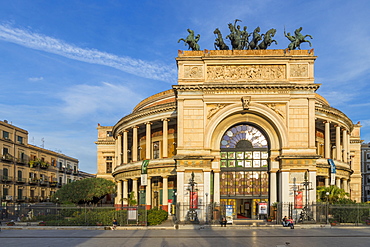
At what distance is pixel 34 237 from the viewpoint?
32.4 m

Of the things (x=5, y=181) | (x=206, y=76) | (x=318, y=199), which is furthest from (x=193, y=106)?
(x=5, y=181)

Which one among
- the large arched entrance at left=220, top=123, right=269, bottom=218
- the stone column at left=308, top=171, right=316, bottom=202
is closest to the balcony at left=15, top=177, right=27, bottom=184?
the large arched entrance at left=220, top=123, right=269, bottom=218

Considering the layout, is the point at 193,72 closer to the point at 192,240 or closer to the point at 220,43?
the point at 220,43

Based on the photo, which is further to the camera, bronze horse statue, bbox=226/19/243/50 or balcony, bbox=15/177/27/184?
balcony, bbox=15/177/27/184

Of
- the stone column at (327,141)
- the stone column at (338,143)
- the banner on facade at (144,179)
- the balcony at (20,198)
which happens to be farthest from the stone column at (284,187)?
the balcony at (20,198)

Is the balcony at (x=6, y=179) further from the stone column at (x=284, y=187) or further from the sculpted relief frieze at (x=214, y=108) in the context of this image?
the stone column at (x=284, y=187)

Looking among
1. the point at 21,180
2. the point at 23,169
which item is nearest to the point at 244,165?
the point at 21,180

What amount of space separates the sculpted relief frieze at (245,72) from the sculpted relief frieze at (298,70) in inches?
38.5

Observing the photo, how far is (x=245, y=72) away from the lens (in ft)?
158

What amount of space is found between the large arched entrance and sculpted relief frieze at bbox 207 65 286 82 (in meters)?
5.61

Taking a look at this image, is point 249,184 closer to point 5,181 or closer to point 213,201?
point 213,201

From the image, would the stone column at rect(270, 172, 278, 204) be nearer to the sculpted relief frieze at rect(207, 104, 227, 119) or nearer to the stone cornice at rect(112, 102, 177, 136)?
the sculpted relief frieze at rect(207, 104, 227, 119)

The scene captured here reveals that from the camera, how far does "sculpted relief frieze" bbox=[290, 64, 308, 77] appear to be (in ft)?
156

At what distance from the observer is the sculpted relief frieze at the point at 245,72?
157 feet
